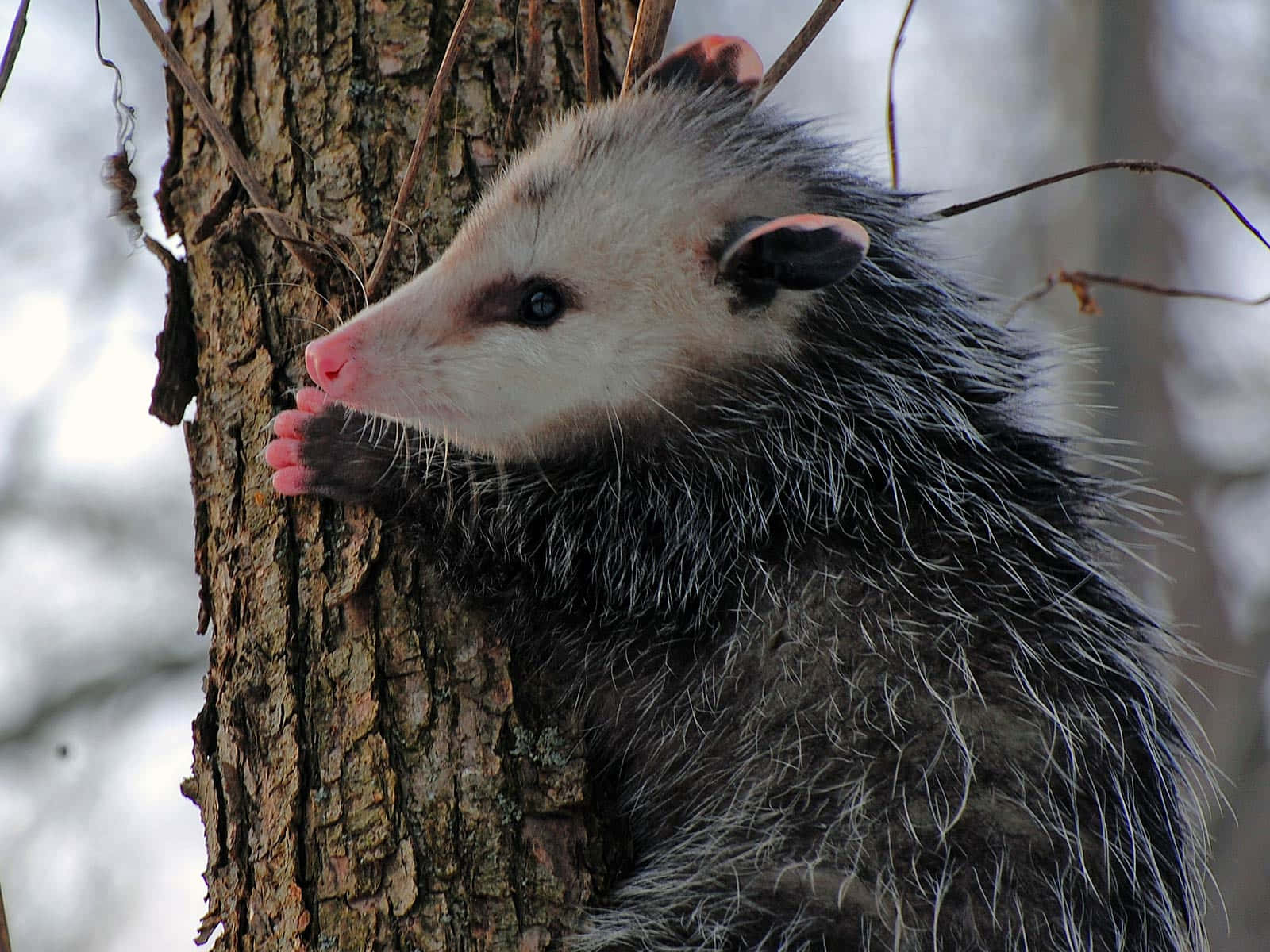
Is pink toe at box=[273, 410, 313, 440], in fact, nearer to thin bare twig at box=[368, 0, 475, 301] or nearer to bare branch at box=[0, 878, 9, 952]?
thin bare twig at box=[368, 0, 475, 301]

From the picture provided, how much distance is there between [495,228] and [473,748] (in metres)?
0.78

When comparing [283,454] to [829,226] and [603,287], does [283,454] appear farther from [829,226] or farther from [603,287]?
[829,226]

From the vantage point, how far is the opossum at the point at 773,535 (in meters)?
1.64

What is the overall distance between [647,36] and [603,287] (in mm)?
462

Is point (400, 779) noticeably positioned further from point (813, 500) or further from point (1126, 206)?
point (1126, 206)

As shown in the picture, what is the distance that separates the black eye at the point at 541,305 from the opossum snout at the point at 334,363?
10.9 inches

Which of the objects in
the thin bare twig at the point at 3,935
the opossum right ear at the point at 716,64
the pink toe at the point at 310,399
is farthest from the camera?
the opossum right ear at the point at 716,64

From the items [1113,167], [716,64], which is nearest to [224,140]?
[716,64]

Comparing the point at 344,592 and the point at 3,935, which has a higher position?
the point at 344,592

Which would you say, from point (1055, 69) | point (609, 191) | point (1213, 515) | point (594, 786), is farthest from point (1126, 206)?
point (594, 786)

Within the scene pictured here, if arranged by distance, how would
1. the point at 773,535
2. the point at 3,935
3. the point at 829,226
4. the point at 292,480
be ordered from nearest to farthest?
the point at 3,935, the point at 829,226, the point at 292,480, the point at 773,535

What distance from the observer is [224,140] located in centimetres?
174

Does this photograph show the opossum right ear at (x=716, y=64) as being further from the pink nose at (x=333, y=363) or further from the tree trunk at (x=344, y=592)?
the pink nose at (x=333, y=363)

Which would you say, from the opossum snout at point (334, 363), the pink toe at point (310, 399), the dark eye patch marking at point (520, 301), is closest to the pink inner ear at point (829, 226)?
the dark eye patch marking at point (520, 301)
